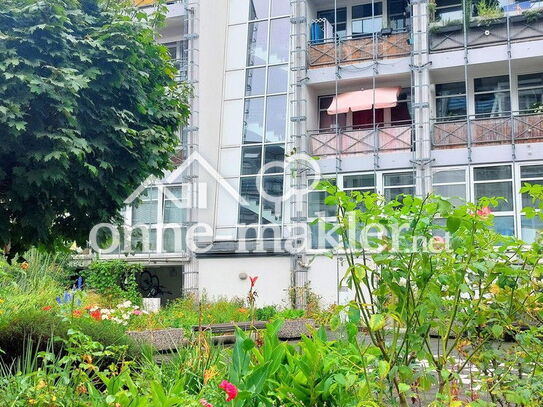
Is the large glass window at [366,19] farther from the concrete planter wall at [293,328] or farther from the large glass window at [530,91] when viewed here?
the concrete planter wall at [293,328]

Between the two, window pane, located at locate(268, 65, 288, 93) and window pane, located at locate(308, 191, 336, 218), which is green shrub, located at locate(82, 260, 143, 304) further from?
window pane, located at locate(268, 65, 288, 93)

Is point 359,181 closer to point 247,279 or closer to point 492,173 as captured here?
point 492,173

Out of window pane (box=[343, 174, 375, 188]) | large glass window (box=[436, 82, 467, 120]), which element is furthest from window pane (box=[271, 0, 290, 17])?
window pane (box=[343, 174, 375, 188])

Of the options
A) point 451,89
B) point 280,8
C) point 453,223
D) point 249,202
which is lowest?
point 453,223

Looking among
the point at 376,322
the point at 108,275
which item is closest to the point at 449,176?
the point at 108,275

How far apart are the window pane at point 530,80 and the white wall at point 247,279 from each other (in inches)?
349

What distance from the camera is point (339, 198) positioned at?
141 inches

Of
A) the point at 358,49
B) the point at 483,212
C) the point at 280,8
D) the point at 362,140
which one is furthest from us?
the point at 280,8

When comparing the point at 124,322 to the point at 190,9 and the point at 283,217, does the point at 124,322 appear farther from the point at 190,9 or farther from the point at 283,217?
the point at 190,9

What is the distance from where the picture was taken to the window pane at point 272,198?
20.9m

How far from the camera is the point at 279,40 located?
72.6 feet

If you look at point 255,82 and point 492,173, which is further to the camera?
point 255,82

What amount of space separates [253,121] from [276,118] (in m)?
0.84

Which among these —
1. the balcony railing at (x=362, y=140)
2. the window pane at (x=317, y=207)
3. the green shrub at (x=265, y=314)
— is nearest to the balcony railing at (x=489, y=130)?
the balcony railing at (x=362, y=140)
